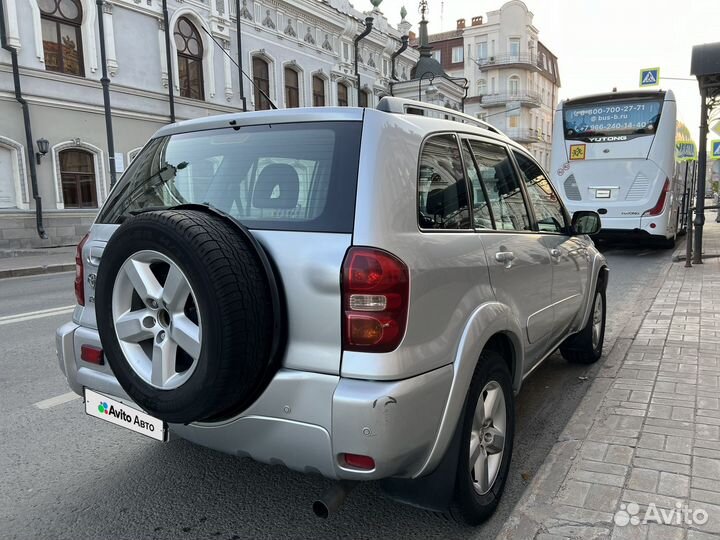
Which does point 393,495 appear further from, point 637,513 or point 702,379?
point 702,379

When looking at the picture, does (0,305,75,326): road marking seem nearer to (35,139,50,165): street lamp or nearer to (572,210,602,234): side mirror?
(572,210,602,234): side mirror

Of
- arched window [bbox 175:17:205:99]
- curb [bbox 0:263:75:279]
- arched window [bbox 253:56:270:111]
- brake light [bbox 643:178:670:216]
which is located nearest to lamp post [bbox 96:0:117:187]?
arched window [bbox 175:17:205:99]

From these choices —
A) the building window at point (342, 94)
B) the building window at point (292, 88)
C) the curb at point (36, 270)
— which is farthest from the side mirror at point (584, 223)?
the building window at point (342, 94)

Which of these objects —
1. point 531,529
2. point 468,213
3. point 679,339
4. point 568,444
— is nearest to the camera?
point 531,529

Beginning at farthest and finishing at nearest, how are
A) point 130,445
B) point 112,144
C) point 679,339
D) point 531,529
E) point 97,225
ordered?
point 112,144, point 679,339, point 130,445, point 97,225, point 531,529

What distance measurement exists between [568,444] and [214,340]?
2.10 meters

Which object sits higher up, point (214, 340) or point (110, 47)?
point (110, 47)

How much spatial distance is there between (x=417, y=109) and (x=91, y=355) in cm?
194

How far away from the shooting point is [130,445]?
135 inches

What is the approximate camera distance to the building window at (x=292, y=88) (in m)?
24.8

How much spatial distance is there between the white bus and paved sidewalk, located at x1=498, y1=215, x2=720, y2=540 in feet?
27.7

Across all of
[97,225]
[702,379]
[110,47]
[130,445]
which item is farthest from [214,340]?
[110,47]

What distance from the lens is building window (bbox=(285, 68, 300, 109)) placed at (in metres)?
24.8

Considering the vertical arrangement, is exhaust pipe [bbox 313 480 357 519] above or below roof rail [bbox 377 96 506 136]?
below
